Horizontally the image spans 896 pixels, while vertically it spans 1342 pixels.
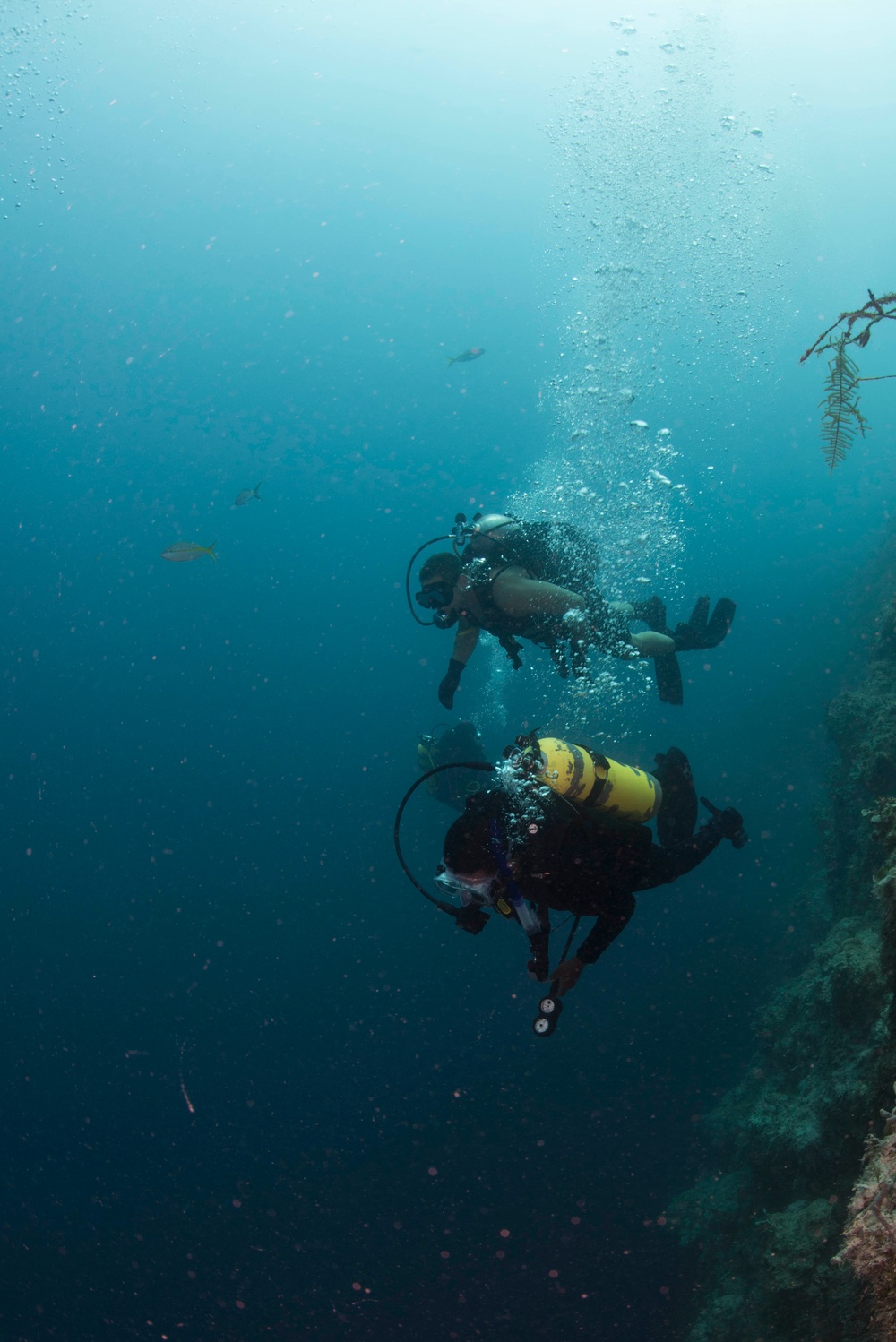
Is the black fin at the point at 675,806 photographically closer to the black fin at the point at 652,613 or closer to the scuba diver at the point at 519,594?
the scuba diver at the point at 519,594

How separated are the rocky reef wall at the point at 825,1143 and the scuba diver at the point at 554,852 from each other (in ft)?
3.86

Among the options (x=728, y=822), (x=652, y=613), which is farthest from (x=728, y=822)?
(x=652, y=613)

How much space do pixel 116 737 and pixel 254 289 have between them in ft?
234

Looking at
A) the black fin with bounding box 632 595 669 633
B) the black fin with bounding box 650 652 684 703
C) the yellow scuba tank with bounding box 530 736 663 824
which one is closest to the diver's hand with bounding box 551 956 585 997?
the yellow scuba tank with bounding box 530 736 663 824

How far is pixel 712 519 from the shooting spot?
96938 mm

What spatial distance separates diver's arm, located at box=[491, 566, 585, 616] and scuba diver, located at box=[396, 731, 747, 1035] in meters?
2.54

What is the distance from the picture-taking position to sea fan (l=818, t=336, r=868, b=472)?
3373 mm

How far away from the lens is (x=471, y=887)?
298 cm

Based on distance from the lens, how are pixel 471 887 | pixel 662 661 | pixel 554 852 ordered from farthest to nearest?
pixel 662 661, pixel 554 852, pixel 471 887

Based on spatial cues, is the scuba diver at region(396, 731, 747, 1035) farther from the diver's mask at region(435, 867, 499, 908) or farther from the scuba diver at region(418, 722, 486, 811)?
the scuba diver at region(418, 722, 486, 811)

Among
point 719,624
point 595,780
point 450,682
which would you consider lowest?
point 595,780

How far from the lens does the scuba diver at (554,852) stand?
301 centimetres

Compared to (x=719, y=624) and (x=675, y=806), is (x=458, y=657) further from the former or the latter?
(x=719, y=624)

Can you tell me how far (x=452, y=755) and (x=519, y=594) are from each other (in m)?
5.98
